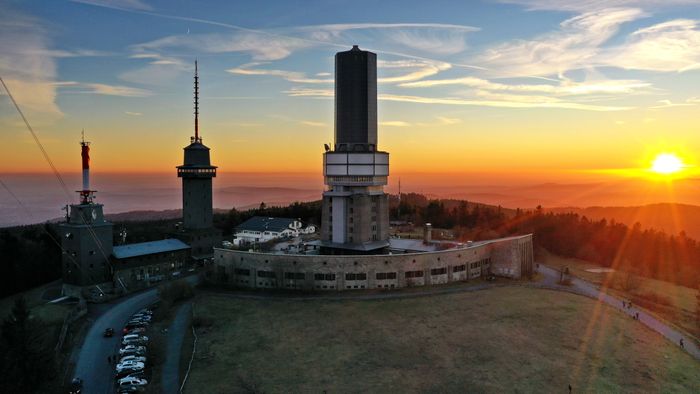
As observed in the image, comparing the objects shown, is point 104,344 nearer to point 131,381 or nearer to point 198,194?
point 131,381

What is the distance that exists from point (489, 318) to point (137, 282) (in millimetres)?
44594

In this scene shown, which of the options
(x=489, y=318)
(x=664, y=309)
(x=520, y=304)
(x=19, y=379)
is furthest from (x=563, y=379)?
(x=19, y=379)

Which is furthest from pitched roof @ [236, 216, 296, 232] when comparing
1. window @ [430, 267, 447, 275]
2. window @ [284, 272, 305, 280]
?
window @ [430, 267, 447, 275]

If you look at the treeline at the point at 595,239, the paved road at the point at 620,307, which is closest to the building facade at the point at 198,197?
the treeline at the point at 595,239

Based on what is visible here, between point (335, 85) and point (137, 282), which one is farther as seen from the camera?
point (335, 85)

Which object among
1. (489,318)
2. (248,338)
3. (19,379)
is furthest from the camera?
(489,318)

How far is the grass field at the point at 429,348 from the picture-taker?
33.4 m

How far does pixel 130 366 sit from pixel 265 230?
58018 mm

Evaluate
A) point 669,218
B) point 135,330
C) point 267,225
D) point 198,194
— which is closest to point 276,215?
point 267,225

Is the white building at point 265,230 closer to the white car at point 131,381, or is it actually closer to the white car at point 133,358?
the white car at point 133,358

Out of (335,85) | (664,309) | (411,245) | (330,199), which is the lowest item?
(664,309)

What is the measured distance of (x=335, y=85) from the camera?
68938mm

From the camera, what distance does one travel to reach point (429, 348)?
3962cm

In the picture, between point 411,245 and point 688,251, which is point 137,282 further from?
point 688,251
